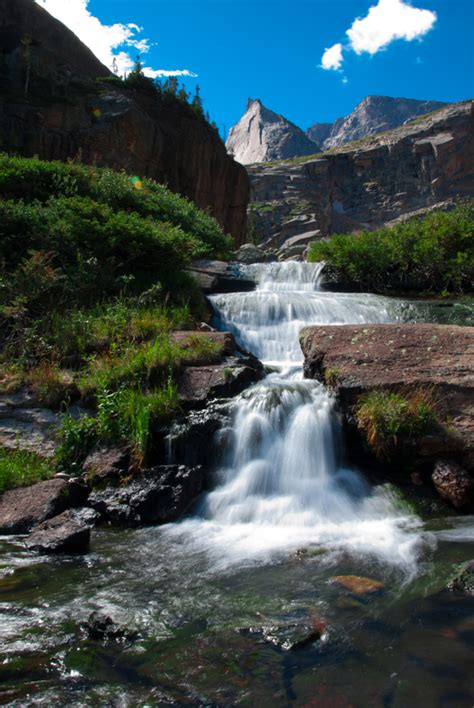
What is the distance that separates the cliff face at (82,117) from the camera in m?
24.1

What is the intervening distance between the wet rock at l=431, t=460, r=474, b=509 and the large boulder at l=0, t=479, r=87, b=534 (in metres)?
4.20

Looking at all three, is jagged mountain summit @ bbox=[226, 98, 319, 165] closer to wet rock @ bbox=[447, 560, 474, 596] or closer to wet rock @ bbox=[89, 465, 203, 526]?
wet rock @ bbox=[89, 465, 203, 526]

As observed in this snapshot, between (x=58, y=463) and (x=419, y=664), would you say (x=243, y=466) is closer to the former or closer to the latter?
(x=58, y=463)

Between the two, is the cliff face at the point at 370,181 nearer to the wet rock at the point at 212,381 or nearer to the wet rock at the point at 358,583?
the wet rock at the point at 212,381

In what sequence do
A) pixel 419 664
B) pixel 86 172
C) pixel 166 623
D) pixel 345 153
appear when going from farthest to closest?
pixel 345 153 → pixel 86 172 → pixel 166 623 → pixel 419 664

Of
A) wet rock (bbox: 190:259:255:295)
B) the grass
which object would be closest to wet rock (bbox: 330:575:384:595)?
the grass

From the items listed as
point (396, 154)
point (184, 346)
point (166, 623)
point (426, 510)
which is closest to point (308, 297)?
point (184, 346)

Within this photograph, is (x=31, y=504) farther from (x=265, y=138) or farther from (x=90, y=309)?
(x=265, y=138)

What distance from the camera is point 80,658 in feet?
10.1

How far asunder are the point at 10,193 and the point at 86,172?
262cm

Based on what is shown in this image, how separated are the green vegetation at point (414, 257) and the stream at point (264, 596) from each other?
8.44 meters

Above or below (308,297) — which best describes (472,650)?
below

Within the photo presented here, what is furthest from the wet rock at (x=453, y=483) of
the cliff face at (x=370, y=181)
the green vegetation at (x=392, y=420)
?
the cliff face at (x=370, y=181)

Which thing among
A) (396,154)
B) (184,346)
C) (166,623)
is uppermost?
(396,154)
